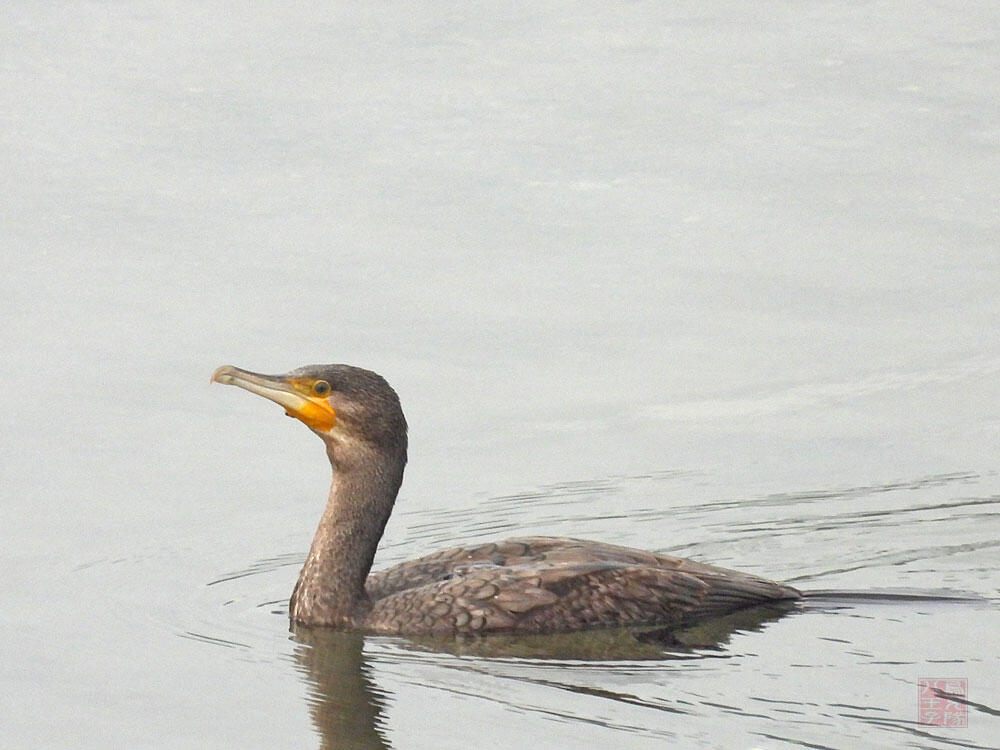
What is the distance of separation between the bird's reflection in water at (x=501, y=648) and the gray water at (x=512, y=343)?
4 centimetres

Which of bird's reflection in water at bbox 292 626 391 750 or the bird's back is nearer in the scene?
bird's reflection in water at bbox 292 626 391 750

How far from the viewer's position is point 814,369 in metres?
13.6

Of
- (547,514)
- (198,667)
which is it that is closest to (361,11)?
(547,514)

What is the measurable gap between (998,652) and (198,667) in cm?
323

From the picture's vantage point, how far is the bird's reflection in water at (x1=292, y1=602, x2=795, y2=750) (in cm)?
967

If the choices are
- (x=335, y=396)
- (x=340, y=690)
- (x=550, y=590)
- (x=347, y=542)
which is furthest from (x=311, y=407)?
(x=340, y=690)

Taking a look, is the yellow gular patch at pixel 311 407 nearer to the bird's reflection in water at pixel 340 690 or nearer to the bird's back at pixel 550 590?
the bird's back at pixel 550 590

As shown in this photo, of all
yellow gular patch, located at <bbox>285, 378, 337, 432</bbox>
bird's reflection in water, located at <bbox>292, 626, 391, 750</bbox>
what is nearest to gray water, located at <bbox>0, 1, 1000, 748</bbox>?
bird's reflection in water, located at <bbox>292, 626, 391, 750</bbox>

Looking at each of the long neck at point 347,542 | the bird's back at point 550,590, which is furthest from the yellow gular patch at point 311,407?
the bird's back at point 550,590

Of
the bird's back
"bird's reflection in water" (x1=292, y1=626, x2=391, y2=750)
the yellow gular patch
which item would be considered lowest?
"bird's reflection in water" (x1=292, y1=626, x2=391, y2=750)

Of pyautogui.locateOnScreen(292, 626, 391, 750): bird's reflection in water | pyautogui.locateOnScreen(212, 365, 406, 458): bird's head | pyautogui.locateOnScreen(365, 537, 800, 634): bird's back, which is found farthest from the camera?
pyautogui.locateOnScreen(212, 365, 406, 458): bird's head

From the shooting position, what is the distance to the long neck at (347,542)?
34.7 feet

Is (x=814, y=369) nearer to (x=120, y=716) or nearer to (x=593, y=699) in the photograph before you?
(x=593, y=699)

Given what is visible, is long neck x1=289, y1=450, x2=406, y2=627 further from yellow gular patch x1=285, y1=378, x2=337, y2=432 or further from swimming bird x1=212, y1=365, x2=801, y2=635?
yellow gular patch x1=285, y1=378, x2=337, y2=432
